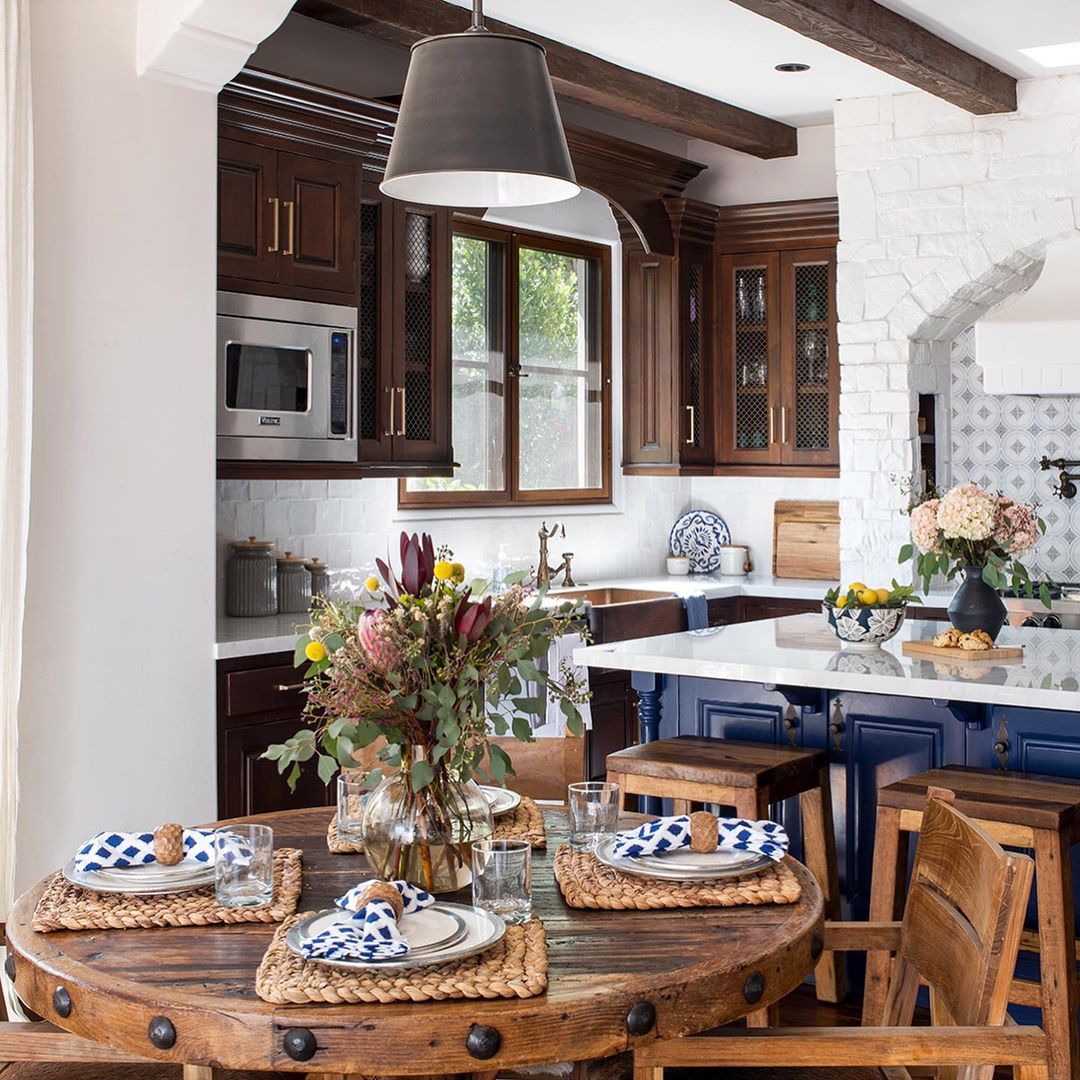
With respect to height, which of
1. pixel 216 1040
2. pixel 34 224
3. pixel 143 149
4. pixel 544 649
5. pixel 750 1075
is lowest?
pixel 750 1075

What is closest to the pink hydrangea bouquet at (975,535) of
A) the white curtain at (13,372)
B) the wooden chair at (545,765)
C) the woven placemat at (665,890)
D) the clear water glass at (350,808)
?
the wooden chair at (545,765)

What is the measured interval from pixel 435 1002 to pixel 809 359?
5.27 meters

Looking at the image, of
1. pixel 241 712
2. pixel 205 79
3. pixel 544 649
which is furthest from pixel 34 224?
pixel 544 649

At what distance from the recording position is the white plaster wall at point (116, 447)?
3.68 meters

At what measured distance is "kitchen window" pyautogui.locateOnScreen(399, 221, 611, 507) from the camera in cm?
616

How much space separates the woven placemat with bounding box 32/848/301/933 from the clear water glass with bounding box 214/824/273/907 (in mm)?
14

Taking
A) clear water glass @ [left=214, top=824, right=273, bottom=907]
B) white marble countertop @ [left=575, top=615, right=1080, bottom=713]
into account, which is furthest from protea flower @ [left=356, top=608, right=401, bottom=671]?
white marble countertop @ [left=575, top=615, right=1080, bottom=713]

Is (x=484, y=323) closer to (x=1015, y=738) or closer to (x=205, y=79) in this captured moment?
(x=205, y=79)

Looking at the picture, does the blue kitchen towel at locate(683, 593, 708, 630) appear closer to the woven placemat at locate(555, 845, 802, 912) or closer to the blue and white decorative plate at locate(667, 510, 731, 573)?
the blue and white decorative plate at locate(667, 510, 731, 573)

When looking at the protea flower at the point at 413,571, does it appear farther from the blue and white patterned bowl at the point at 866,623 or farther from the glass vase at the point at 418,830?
the blue and white patterned bowl at the point at 866,623

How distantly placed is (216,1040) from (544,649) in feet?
2.43

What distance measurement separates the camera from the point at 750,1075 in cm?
207

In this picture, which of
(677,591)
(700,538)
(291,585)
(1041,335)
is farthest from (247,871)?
(700,538)

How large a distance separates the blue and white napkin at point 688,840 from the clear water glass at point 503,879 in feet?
0.94
